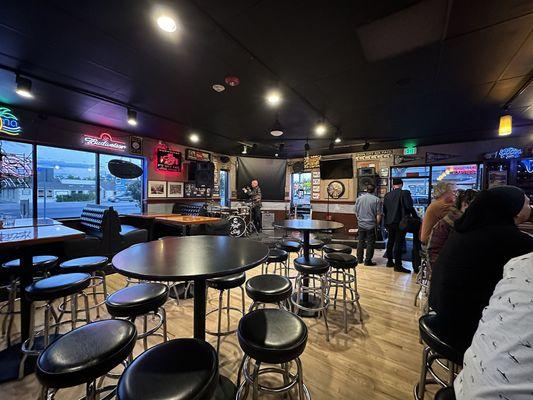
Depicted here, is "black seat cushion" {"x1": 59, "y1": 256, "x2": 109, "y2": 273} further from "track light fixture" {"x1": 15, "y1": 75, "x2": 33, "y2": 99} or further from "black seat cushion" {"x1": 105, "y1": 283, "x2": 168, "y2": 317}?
"track light fixture" {"x1": 15, "y1": 75, "x2": 33, "y2": 99}

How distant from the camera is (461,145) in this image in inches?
222

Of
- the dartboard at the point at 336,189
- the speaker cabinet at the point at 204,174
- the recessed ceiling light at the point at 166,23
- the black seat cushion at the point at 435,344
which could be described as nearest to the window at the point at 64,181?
the speaker cabinet at the point at 204,174

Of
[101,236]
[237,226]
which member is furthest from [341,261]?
[237,226]

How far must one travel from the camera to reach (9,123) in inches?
150

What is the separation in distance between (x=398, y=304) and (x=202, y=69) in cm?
386

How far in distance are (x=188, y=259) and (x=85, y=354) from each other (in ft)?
1.88

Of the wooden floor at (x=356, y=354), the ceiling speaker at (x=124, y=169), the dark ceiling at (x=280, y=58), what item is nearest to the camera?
the wooden floor at (x=356, y=354)

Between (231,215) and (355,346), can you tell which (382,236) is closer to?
(231,215)

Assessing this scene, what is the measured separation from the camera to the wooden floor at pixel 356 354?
1631 millimetres

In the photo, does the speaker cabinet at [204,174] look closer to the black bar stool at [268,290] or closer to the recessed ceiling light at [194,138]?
the recessed ceiling light at [194,138]

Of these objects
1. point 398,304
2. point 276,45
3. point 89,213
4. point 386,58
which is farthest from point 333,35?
point 89,213

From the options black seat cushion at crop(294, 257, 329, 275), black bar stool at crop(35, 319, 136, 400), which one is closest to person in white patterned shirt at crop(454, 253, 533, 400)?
black bar stool at crop(35, 319, 136, 400)

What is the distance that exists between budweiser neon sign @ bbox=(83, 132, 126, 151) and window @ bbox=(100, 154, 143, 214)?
25cm

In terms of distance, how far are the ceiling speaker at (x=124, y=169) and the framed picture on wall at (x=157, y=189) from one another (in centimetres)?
50
